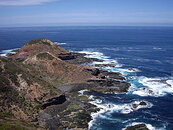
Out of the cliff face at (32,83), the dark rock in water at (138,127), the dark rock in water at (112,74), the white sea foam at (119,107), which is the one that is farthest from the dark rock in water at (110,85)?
the dark rock in water at (138,127)

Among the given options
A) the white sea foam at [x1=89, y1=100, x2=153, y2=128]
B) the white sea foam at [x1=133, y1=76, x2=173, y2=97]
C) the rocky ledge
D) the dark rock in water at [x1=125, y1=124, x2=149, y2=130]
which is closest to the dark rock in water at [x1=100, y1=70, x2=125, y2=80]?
the rocky ledge

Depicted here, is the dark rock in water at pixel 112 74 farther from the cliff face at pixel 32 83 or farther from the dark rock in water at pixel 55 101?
the dark rock in water at pixel 55 101

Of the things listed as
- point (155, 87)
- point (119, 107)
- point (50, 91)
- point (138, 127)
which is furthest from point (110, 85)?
point (138, 127)

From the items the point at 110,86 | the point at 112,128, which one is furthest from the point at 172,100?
the point at 112,128

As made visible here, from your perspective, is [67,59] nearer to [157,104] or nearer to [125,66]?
[125,66]

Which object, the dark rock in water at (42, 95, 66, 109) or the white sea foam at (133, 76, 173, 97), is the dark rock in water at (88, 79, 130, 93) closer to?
the white sea foam at (133, 76, 173, 97)
